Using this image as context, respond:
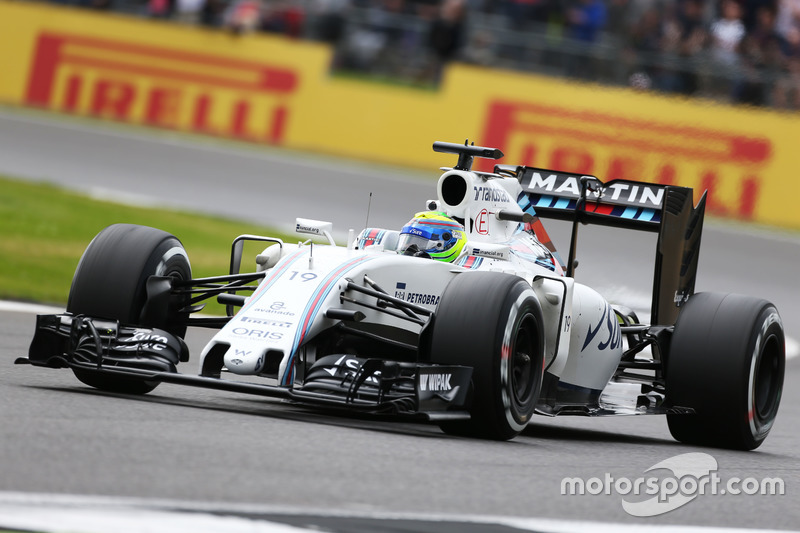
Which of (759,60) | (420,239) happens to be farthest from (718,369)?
(759,60)

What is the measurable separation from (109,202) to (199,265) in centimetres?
363

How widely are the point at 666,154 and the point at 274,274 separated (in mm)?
13974

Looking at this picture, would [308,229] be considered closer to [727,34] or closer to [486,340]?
[486,340]

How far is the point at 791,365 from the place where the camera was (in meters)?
14.1

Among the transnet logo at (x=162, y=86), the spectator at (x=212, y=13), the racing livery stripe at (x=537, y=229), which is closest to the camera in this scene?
the racing livery stripe at (x=537, y=229)

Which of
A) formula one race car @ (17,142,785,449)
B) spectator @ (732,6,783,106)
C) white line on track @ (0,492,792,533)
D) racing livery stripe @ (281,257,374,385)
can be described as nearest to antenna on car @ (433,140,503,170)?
formula one race car @ (17,142,785,449)

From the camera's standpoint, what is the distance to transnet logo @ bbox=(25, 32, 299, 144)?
24000 mm

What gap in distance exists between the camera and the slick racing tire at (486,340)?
7.09 metres

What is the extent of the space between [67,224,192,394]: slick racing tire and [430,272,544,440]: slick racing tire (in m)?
1.68

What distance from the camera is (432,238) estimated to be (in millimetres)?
8359

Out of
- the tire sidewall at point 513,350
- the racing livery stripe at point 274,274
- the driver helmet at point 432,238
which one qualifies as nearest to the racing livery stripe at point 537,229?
the driver helmet at point 432,238

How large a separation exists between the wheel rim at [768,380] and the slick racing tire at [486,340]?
7.43 ft

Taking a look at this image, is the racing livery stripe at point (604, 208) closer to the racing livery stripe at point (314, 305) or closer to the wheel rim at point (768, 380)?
the wheel rim at point (768, 380)

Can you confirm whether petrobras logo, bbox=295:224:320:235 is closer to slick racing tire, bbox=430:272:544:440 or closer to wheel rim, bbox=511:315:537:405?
slick racing tire, bbox=430:272:544:440
